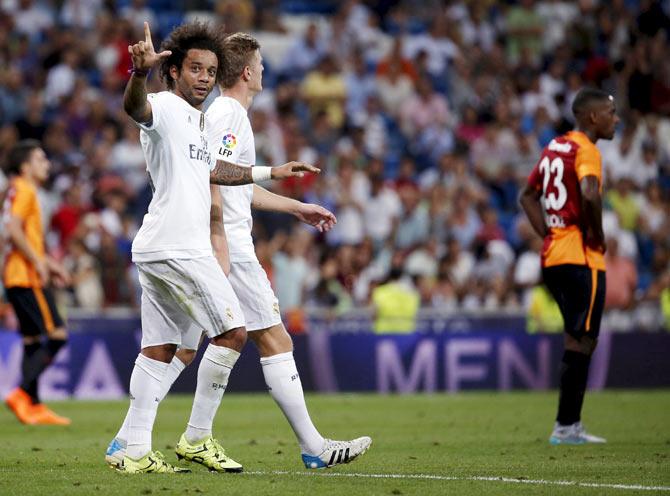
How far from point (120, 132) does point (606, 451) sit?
39.9ft

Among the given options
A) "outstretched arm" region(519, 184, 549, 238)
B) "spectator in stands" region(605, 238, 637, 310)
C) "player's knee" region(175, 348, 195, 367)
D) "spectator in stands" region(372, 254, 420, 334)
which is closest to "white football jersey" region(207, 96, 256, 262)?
"player's knee" region(175, 348, 195, 367)

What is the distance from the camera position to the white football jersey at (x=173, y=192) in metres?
7.30

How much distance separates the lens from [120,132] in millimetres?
19812

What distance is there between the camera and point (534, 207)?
10609 millimetres

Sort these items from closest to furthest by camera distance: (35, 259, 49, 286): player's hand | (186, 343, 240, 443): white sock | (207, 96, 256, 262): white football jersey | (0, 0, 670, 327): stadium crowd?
(186, 343, 240, 443): white sock, (207, 96, 256, 262): white football jersey, (35, 259, 49, 286): player's hand, (0, 0, 670, 327): stadium crowd

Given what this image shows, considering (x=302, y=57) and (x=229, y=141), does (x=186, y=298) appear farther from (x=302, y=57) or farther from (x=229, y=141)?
(x=302, y=57)

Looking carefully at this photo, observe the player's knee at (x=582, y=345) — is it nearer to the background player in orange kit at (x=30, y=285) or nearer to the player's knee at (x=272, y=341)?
the player's knee at (x=272, y=341)

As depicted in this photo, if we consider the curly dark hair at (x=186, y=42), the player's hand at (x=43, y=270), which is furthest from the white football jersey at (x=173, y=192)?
the player's hand at (x=43, y=270)

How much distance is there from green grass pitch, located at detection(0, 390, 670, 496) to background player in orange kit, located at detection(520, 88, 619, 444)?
552 mm

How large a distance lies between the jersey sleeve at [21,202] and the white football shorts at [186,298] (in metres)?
5.35

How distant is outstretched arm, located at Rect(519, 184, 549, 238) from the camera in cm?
1052

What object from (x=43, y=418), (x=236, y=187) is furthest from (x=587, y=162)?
(x=43, y=418)

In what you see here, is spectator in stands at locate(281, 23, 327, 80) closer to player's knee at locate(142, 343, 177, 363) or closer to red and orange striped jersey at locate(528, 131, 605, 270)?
red and orange striped jersey at locate(528, 131, 605, 270)

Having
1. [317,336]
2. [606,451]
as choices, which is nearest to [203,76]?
[606,451]
